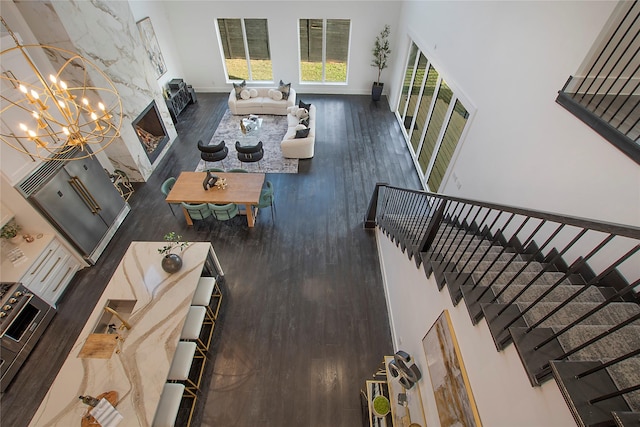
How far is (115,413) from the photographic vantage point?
2998mm

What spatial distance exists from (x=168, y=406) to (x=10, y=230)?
372 centimetres

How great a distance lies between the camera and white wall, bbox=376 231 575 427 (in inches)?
61.6

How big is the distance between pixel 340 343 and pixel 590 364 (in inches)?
134

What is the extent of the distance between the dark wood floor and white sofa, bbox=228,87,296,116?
2.65 m

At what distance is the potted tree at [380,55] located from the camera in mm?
9617

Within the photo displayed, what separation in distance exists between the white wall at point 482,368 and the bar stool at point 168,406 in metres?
2.76

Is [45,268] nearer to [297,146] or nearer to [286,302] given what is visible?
[286,302]

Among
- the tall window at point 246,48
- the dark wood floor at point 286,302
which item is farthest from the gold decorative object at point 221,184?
the tall window at point 246,48

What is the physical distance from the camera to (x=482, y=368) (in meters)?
2.08

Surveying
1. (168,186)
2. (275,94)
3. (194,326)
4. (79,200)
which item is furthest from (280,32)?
(194,326)

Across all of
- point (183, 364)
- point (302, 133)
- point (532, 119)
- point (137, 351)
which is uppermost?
point (302, 133)

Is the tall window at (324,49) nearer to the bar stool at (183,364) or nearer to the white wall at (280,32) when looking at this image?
the white wall at (280,32)

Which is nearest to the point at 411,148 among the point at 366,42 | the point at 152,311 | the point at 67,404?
the point at 366,42

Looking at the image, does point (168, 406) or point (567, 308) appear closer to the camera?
point (567, 308)
